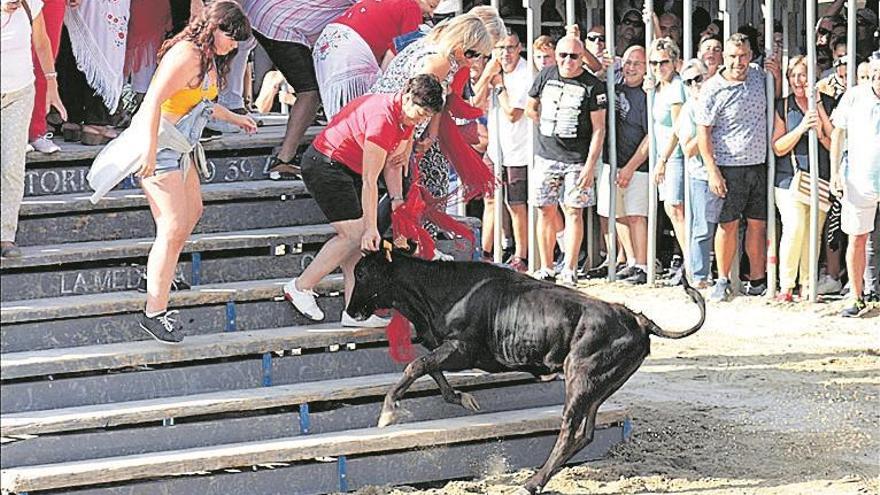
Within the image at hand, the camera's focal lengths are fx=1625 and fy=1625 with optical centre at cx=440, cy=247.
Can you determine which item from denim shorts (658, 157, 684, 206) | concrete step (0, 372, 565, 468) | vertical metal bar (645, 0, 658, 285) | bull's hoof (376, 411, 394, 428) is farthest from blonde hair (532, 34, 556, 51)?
bull's hoof (376, 411, 394, 428)

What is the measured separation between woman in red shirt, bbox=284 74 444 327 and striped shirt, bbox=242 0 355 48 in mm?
1043

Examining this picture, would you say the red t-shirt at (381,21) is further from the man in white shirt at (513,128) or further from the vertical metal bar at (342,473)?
the man in white shirt at (513,128)

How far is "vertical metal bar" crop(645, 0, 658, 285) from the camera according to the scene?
11680 mm

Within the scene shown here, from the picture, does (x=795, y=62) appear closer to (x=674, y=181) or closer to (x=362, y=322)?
(x=674, y=181)

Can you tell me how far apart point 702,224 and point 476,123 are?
3456 mm

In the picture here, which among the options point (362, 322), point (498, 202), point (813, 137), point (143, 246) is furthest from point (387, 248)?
point (498, 202)

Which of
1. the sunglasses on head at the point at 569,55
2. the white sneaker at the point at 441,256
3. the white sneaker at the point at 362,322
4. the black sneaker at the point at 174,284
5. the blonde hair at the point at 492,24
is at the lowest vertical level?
the white sneaker at the point at 362,322

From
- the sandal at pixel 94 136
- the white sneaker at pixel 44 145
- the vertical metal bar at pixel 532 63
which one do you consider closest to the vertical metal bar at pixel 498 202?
the vertical metal bar at pixel 532 63

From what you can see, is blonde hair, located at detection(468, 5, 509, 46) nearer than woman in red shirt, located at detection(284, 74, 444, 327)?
No

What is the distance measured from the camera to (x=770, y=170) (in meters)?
11.1

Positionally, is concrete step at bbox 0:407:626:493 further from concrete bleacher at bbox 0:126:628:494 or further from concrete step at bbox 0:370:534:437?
concrete step at bbox 0:370:534:437

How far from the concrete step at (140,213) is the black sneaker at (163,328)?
86 cm

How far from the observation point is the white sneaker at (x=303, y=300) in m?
7.46

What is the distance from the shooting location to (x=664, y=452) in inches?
296
